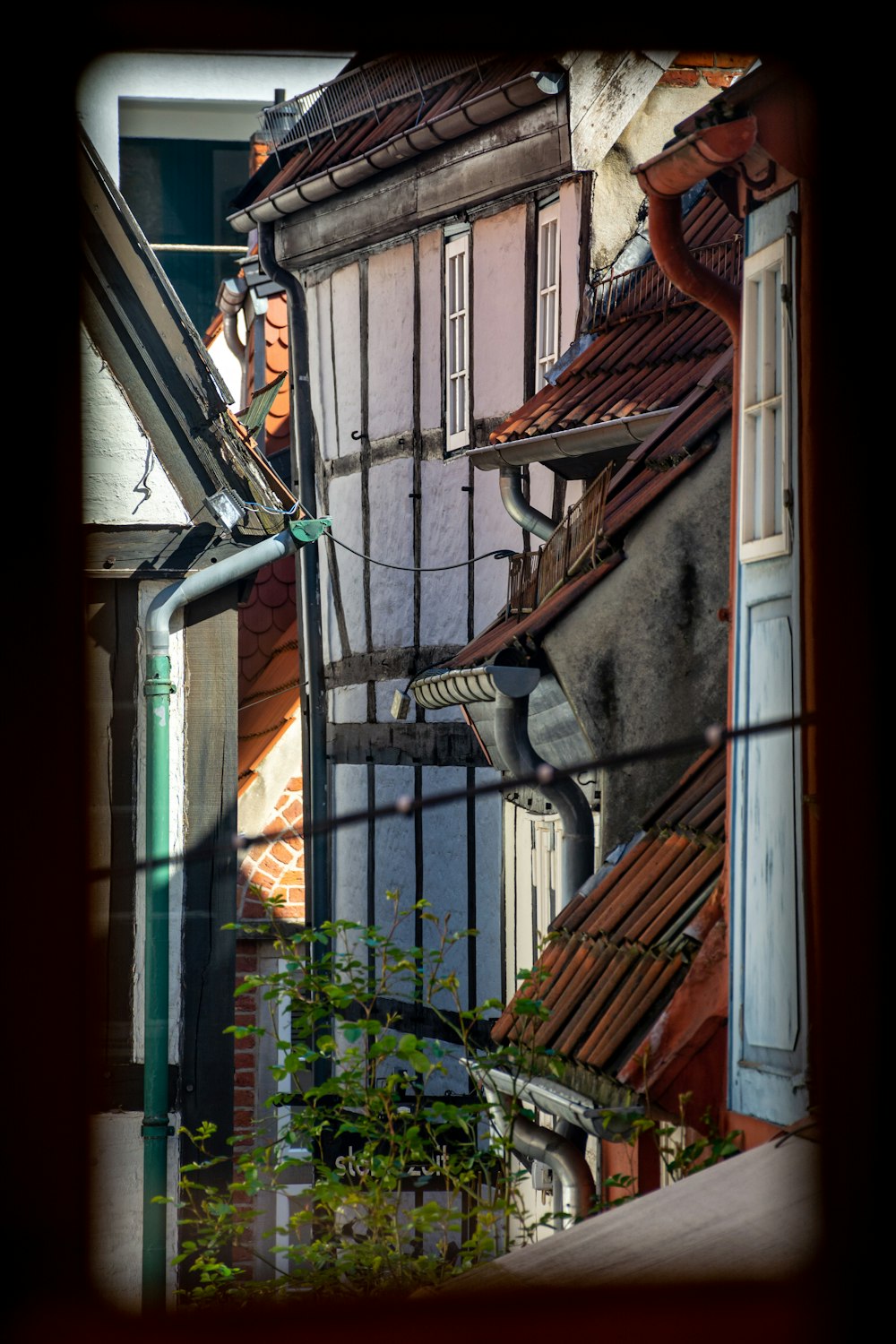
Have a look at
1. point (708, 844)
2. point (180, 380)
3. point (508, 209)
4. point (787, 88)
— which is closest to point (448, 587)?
point (508, 209)

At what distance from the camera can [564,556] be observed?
20.8 ft

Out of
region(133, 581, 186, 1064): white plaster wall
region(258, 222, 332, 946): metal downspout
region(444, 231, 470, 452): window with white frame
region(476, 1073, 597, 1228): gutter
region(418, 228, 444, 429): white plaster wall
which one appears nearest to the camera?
region(476, 1073, 597, 1228): gutter

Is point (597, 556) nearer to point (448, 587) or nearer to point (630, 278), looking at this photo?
point (630, 278)

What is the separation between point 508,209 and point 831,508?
6629 millimetres

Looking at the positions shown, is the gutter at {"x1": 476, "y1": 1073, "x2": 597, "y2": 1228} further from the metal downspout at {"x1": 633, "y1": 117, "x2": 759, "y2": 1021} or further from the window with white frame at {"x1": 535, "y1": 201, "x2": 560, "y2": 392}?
the window with white frame at {"x1": 535, "y1": 201, "x2": 560, "y2": 392}

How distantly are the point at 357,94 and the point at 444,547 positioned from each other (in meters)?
3.00

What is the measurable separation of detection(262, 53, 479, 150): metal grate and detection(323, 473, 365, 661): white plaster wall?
2.27 meters

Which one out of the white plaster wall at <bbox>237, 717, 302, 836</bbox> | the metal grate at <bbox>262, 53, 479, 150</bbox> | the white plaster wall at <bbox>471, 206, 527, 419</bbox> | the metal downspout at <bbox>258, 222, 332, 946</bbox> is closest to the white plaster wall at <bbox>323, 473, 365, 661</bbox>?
the metal downspout at <bbox>258, 222, 332, 946</bbox>

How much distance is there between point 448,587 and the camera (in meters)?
9.58

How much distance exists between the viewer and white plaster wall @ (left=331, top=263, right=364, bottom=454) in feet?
34.8

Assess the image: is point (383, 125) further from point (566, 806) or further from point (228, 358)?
point (566, 806)

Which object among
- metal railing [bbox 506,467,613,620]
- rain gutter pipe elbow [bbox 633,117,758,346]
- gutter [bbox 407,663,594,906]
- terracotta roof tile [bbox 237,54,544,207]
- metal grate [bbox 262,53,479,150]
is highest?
metal grate [bbox 262,53,479,150]

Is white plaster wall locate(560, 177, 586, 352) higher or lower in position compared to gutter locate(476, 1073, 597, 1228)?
higher

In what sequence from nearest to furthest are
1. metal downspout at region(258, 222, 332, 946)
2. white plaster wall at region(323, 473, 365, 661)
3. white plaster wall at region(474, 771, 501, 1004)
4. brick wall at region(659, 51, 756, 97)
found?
brick wall at region(659, 51, 756, 97)
white plaster wall at region(474, 771, 501, 1004)
white plaster wall at region(323, 473, 365, 661)
metal downspout at region(258, 222, 332, 946)
